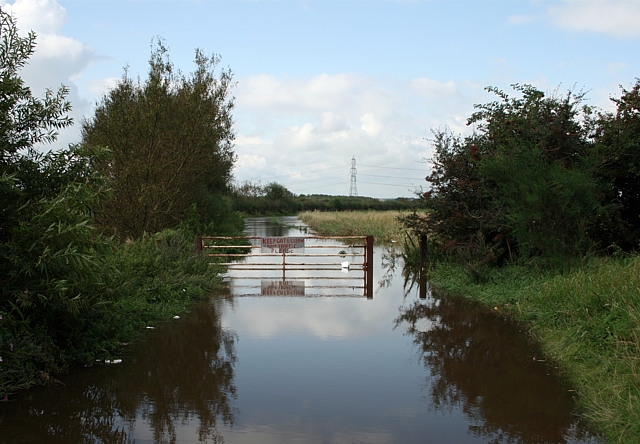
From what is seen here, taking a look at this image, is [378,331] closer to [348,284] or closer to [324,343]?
[324,343]

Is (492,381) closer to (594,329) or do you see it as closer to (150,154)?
(594,329)

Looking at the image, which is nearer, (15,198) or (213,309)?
(15,198)

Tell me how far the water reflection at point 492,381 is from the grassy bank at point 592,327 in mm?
268

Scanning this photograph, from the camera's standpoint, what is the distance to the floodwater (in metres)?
5.55

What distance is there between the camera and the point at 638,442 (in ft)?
16.4

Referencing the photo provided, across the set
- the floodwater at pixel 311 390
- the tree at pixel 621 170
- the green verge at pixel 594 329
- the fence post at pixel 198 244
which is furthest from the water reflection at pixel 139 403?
the tree at pixel 621 170

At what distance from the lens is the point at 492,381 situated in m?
7.20

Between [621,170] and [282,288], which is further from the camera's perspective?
[282,288]

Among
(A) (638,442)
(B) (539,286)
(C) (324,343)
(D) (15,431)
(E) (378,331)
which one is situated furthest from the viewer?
(B) (539,286)

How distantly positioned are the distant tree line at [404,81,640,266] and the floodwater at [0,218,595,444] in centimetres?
296

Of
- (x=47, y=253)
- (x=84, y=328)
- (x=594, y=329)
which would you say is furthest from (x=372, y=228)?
(x=47, y=253)

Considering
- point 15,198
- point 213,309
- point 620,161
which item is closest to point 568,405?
point 15,198

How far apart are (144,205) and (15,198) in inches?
459

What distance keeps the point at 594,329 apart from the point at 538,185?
4849 mm
